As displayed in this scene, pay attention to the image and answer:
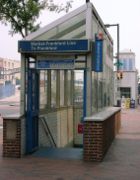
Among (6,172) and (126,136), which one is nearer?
→ (6,172)

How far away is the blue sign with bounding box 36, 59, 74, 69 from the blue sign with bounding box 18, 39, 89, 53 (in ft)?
1.51

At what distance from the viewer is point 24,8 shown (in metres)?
14.6

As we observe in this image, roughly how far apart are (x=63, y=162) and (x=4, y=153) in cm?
167

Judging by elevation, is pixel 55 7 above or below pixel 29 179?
above

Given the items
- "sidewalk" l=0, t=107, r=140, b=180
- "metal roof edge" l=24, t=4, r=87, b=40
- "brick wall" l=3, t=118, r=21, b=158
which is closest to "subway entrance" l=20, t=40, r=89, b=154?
"metal roof edge" l=24, t=4, r=87, b=40

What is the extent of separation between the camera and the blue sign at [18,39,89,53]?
38.9 feet

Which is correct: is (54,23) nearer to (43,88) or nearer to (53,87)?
(43,88)

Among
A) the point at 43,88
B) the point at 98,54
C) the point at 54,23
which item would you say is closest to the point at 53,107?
the point at 43,88

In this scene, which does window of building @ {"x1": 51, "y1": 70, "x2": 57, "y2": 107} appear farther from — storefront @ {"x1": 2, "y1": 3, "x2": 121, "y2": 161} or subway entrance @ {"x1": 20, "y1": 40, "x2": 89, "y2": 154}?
storefront @ {"x1": 2, "y1": 3, "x2": 121, "y2": 161}

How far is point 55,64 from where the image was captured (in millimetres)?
12438

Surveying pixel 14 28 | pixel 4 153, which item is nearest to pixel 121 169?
pixel 4 153

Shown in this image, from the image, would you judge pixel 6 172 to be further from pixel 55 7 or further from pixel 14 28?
pixel 55 7

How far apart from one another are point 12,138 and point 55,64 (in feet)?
7.38

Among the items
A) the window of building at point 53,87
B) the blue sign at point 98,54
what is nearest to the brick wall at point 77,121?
the window of building at point 53,87
